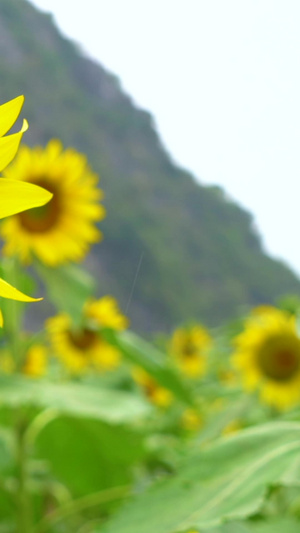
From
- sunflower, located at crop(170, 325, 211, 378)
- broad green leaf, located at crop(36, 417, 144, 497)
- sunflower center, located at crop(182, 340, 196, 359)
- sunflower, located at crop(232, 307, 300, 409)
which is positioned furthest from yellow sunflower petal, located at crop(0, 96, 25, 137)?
sunflower center, located at crop(182, 340, 196, 359)

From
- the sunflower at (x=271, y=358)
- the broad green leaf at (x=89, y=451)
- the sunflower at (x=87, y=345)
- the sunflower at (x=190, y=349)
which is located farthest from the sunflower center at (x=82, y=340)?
the sunflower at (x=190, y=349)

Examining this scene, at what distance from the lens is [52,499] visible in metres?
1.20

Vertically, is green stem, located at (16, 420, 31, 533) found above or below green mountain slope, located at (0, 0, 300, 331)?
below

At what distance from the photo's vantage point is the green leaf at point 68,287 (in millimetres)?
884

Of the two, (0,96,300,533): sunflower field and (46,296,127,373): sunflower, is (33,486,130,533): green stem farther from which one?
(46,296,127,373): sunflower

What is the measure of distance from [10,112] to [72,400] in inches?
20.1

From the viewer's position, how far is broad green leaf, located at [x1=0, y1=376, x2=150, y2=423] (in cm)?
72

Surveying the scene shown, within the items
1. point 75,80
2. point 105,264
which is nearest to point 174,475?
point 75,80

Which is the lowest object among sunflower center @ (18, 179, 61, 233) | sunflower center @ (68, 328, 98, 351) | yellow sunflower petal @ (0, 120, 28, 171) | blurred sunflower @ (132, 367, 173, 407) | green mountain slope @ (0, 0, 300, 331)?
blurred sunflower @ (132, 367, 173, 407)

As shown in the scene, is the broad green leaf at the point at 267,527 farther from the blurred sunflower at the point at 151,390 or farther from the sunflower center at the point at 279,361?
the blurred sunflower at the point at 151,390

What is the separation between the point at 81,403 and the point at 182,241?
7.19ft

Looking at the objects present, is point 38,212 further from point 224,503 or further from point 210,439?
point 224,503

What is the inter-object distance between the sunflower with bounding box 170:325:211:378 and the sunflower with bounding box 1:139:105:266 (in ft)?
5.27

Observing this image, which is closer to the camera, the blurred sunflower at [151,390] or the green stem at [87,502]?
the green stem at [87,502]
